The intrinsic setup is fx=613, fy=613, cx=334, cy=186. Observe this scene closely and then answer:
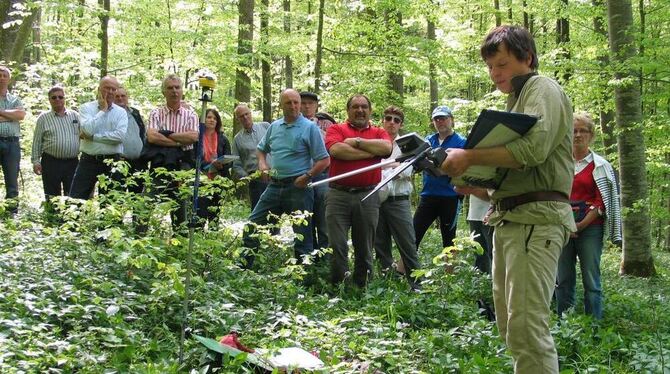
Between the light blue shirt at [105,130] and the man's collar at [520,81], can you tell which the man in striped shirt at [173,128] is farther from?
the man's collar at [520,81]

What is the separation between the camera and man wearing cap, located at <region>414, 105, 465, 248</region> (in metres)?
7.45

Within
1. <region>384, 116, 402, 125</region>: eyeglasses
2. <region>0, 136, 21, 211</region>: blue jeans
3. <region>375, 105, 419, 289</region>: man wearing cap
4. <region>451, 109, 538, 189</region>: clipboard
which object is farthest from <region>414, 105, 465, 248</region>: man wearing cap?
<region>0, 136, 21, 211</region>: blue jeans

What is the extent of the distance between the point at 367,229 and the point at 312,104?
275 centimetres

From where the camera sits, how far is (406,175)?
675cm

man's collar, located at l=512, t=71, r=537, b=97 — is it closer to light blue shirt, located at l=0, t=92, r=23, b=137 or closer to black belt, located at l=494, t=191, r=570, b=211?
black belt, located at l=494, t=191, r=570, b=211

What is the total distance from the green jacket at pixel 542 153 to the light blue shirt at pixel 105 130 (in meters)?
5.48

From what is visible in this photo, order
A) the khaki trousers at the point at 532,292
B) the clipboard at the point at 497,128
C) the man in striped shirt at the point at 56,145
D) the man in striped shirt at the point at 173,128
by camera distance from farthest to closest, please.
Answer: the man in striped shirt at the point at 56,145 < the man in striped shirt at the point at 173,128 < the khaki trousers at the point at 532,292 < the clipboard at the point at 497,128

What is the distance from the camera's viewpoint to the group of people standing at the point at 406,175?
307cm

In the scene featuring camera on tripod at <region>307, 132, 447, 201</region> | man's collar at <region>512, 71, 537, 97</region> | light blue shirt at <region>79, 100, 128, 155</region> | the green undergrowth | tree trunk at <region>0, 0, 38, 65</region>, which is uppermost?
tree trunk at <region>0, 0, 38, 65</region>

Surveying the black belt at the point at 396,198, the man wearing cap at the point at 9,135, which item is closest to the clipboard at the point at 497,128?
the black belt at the point at 396,198

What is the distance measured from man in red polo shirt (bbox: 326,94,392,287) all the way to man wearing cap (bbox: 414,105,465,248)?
1.15m

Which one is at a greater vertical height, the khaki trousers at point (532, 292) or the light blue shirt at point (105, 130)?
the light blue shirt at point (105, 130)

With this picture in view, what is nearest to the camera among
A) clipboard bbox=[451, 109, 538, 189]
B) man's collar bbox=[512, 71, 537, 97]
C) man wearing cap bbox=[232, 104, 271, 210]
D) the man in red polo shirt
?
clipboard bbox=[451, 109, 538, 189]

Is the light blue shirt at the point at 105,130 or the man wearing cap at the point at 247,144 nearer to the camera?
the light blue shirt at the point at 105,130
